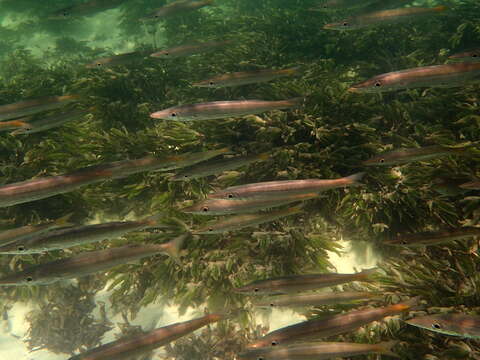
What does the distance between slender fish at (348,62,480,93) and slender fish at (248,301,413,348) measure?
9.22 feet

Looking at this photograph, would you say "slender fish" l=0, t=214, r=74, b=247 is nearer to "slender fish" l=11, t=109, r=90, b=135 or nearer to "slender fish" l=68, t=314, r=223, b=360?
"slender fish" l=68, t=314, r=223, b=360

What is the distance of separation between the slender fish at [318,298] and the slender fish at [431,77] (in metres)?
2.72

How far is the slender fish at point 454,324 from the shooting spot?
2.58m

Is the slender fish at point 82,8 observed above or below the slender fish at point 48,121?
above

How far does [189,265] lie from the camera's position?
4914 millimetres

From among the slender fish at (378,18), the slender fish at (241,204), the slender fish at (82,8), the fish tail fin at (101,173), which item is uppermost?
the slender fish at (82,8)

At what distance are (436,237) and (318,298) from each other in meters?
1.40

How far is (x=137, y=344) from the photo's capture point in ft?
10.1

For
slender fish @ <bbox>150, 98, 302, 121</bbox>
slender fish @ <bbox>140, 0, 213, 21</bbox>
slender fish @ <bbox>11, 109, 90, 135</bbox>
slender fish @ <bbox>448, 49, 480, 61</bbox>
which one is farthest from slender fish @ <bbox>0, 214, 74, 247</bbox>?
slender fish @ <bbox>140, 0, 213, 21</bbox>

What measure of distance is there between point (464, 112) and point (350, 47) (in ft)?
16.1

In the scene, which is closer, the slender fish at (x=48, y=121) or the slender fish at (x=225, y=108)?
the slender fish at (x=225, y=108)

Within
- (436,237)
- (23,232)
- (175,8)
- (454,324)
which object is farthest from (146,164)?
(175,8)

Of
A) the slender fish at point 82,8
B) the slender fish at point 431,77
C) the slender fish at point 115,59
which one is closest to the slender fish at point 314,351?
the slender fish at point 431,77

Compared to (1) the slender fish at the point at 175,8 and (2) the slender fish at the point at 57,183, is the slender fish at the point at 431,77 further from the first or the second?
(1) the slender fish at the point at 175,8
